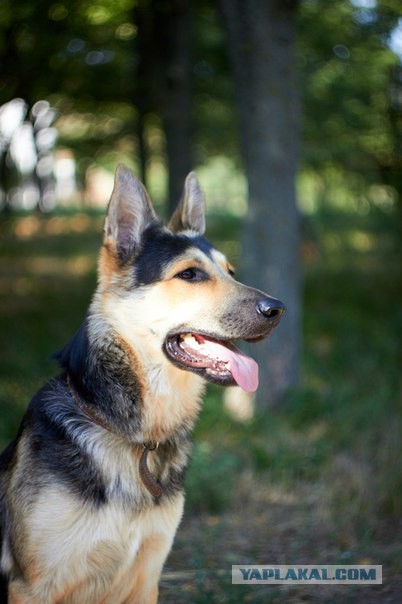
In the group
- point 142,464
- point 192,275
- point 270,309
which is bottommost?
point 142,464

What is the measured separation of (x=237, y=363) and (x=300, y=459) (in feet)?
9.84

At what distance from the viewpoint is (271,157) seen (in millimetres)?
7578

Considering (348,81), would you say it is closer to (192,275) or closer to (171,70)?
(171,70)

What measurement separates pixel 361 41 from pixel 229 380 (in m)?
10.2

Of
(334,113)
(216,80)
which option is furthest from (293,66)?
(334,113)

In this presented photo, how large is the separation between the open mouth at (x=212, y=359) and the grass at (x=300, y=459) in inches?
56.5

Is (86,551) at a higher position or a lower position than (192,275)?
lower

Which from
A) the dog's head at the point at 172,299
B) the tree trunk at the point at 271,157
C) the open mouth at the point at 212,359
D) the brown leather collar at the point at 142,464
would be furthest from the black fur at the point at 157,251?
the tree trunk at the point at 271,157

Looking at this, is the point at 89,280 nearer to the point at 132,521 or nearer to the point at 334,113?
the point at 334,113

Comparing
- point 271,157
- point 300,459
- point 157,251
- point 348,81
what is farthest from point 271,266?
point 348,81

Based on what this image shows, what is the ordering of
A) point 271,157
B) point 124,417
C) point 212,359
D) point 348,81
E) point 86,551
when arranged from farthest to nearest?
point 348,81, point 271,157, point 212,359, point 124,417, point 86,551

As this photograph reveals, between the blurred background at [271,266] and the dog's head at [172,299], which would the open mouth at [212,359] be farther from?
the blurred background at [271,266]

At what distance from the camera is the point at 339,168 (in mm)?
20094

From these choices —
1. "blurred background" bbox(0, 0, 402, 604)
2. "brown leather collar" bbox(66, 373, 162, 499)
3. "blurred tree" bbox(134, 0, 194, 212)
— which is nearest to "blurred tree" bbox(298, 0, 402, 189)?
"blurred background" bbox(0, 0, 402, 604)
